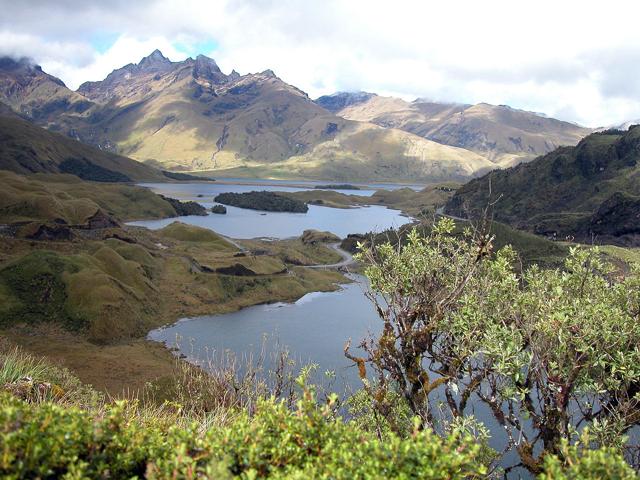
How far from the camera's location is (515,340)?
1430 cm

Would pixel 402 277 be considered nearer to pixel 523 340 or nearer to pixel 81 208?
pixel 523 340

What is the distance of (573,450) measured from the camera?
8.66m

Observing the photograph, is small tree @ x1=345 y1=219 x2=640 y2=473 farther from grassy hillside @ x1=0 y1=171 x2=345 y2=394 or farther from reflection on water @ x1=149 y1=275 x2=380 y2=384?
grassy hillside @ x1=0 y1=171 x2=345 y2=394

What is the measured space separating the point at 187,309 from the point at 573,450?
269 feet

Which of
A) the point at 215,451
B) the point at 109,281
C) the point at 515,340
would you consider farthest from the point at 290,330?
the point at 215,451

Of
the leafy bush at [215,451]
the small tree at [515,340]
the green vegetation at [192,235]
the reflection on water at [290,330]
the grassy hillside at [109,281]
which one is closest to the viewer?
the leafy bush at [215,451]

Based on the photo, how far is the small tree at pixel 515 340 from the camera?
13.5 meters

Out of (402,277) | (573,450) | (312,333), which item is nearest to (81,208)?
(312,333)

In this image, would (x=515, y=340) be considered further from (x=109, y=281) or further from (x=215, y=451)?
(x=109, y=281)

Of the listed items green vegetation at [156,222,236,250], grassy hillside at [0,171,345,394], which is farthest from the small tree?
green vegetation at [156,222,236,250]

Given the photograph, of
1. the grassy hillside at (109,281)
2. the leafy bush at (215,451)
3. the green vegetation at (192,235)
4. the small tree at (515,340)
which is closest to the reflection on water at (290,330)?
the grassy hillside at (109,281)

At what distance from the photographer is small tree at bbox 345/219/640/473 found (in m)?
13.5

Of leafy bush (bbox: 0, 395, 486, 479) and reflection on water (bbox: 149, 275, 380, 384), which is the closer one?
leafy bush (bbox: 0, 395, 486, 479)

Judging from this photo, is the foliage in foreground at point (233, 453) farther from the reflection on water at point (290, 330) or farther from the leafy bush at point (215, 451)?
the reflection on water at point (290, 330)
